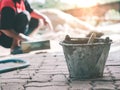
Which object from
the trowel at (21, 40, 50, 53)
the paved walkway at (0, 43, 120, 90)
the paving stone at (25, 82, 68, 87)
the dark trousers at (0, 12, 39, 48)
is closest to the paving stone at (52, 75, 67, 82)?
the paved walkway at (0, 43, 120, 90)

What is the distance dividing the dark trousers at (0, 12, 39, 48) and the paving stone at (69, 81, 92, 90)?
273 cm

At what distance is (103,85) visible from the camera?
140 inches

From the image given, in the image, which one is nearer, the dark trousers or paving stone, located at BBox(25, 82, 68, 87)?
paving stone, located at BBox(25, 82, 68, 87)

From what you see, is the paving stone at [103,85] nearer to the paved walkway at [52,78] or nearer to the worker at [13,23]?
the paved walkway at [52,78]

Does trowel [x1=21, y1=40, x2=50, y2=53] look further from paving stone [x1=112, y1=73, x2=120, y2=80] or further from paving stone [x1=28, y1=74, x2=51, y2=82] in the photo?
paving stone [x1=112, y1=73, x2=120, y2=80]

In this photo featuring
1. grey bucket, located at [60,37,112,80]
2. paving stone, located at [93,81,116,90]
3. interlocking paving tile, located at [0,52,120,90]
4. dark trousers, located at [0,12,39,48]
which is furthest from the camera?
dark trousers, located at [0,12,39,48]

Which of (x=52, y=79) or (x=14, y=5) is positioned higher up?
(x=14, y=5)

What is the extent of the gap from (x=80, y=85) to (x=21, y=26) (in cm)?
290

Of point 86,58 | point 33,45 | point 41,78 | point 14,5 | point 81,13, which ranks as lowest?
point 81,13

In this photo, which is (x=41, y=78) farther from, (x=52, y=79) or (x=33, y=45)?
(x=33, y=45)

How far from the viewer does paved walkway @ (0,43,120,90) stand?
358 cm

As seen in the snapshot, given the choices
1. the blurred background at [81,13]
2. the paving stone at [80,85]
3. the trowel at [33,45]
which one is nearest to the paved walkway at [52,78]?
the paving stone at [80,85]

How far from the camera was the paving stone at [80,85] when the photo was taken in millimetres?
3488

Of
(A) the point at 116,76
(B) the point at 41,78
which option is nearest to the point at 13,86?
(B) the point at 41,78
